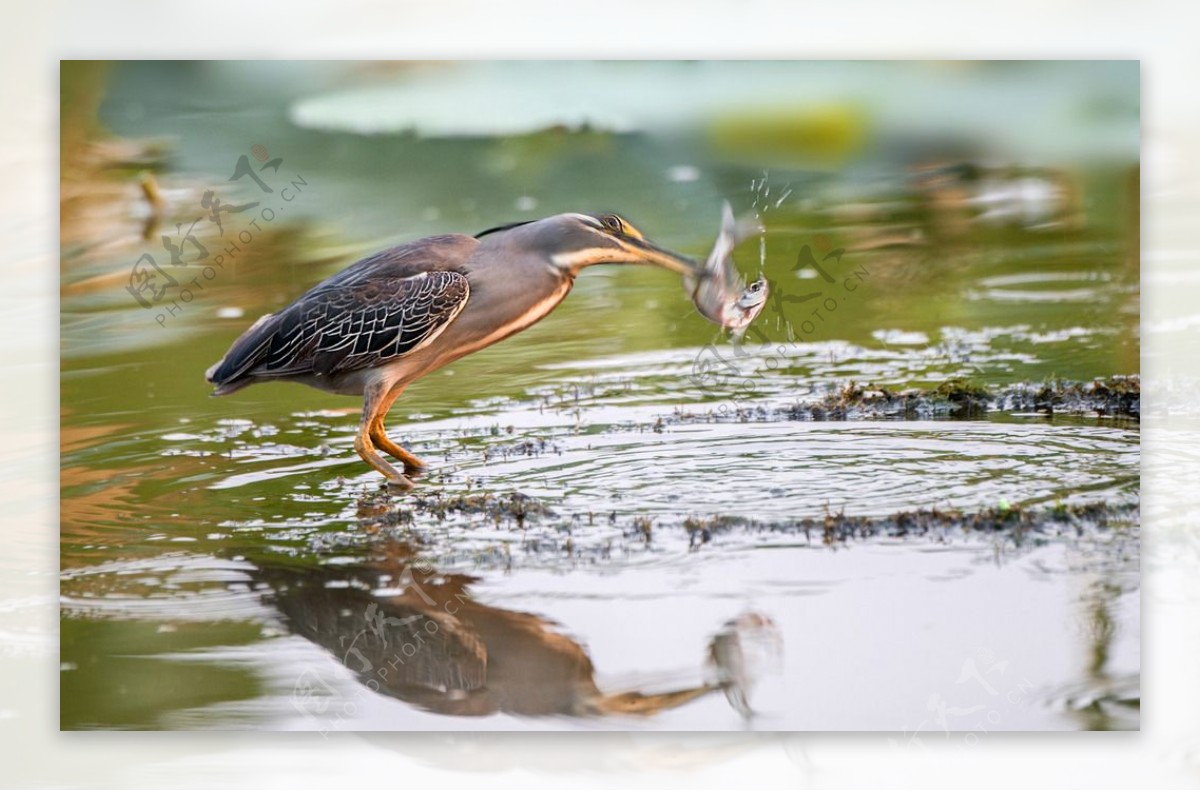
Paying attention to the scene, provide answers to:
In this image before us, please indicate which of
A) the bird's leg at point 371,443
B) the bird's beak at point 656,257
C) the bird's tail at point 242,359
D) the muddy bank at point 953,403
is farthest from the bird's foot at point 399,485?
the bird's beak at point 656,257

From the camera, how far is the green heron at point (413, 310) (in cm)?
264

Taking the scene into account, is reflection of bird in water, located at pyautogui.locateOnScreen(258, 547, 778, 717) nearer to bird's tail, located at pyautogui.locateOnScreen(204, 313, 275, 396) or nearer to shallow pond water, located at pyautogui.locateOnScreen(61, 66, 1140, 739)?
shallow pond water, located at pyautogui.locateOnScreen(61, 66, 1140, 739)

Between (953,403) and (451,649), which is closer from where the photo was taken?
(451,649)

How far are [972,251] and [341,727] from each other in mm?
1506

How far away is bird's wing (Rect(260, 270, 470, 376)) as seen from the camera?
2.63 meters

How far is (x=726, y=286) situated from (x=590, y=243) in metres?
0.28

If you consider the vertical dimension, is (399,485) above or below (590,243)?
below

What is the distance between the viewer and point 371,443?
106 inches

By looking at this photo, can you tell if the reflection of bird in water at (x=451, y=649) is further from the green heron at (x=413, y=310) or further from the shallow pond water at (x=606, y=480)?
the green heron at (x=413, y=310)

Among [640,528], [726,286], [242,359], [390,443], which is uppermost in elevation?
[726,286]

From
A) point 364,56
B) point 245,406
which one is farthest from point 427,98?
point 245,406

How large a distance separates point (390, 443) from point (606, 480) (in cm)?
42

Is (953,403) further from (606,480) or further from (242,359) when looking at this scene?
(242,359)

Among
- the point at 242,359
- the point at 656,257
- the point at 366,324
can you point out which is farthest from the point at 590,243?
the point at 242,359
